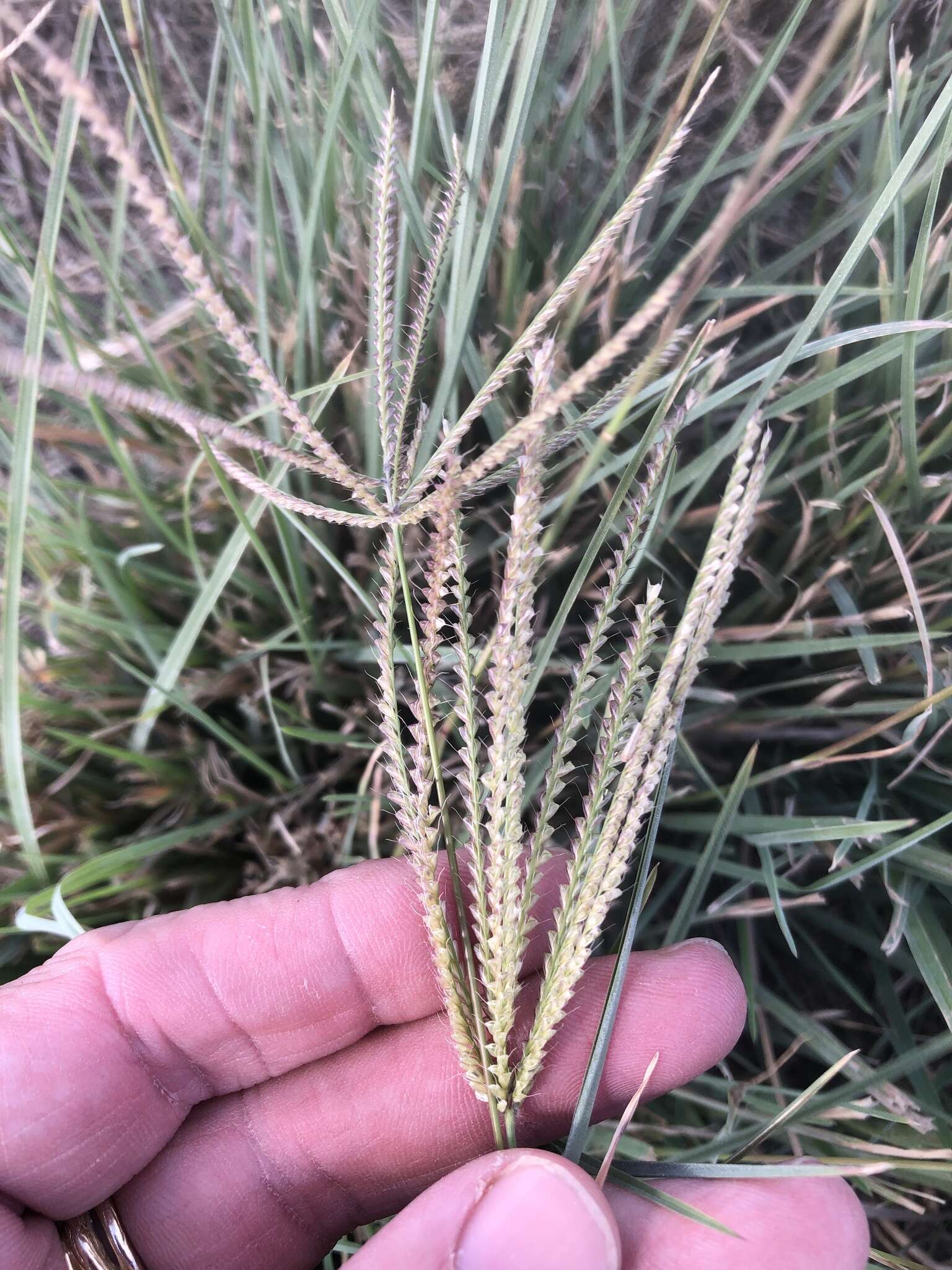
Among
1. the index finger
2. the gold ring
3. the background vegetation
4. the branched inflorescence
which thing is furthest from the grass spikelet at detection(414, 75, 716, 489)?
the gold ring

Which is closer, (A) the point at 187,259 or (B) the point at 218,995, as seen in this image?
(A) the point at 187,259

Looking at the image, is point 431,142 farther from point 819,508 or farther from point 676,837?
point 676,837

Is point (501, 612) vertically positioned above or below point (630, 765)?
above

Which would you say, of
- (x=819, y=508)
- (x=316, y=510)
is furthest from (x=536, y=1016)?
(x=819, y=508)

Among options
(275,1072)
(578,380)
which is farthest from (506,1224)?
(578,380)

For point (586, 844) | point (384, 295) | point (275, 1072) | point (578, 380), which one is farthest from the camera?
point (275, 1072)

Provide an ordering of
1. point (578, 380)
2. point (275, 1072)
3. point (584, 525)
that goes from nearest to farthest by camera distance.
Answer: point (578, 380) < point (275, 1072) < point (584, 525)

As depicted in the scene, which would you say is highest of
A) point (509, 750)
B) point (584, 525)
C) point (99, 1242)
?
point (584, 525)

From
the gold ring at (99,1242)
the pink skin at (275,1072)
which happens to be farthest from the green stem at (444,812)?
the gold ring at (99,1242)

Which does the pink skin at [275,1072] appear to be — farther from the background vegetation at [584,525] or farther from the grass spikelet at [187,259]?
the grass spikelet at [187,259]

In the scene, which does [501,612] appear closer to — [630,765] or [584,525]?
[630,765]
